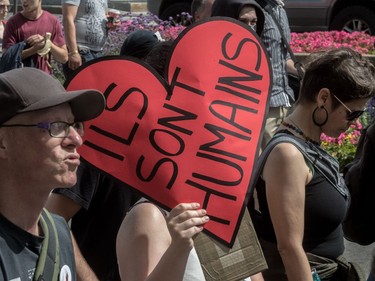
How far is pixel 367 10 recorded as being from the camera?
15.4 metres

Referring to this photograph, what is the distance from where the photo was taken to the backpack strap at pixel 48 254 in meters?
2.55

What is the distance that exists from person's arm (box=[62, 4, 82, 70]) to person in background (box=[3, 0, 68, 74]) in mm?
57

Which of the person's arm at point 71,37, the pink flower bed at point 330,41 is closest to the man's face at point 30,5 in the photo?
the person's arm at point 71,37

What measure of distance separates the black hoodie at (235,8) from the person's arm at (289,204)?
2305mm

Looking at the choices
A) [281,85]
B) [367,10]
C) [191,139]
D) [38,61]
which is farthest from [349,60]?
[367,10]

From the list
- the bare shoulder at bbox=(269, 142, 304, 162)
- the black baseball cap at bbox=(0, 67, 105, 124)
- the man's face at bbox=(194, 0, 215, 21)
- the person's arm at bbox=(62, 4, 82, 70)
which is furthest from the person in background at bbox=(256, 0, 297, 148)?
the black baseball cap at bbox=(0, 67, 105, 124)

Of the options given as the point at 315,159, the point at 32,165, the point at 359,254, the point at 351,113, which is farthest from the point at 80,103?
the point at 359,254

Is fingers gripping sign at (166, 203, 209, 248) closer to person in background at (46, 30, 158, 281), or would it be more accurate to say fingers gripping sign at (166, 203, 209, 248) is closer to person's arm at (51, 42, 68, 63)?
person in background at (46, 30, 158, 281)

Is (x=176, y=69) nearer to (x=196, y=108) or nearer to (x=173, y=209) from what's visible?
(x=196, y=108)

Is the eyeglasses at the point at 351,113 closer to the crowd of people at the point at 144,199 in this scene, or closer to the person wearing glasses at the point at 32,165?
the crowd of people at the point at 144,199

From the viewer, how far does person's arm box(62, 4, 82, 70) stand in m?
8.93

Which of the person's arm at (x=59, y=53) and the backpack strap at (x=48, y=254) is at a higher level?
the backpack strap at (x=48, y=254)

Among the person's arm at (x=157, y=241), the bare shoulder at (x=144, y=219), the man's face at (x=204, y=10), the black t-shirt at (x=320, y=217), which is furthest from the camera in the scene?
the man's face at (x=204, y=10)

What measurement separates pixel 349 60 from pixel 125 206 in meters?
0.98
